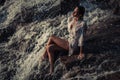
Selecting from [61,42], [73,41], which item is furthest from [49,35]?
[73,41]

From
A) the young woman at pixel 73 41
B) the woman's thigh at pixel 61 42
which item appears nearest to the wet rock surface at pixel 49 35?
the young woman at pixel 73 41

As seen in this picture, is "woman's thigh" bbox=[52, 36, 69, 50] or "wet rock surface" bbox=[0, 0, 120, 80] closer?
"wet rock surface" bbox=[0, 0, 120, 80]

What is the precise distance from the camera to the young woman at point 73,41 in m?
9.81

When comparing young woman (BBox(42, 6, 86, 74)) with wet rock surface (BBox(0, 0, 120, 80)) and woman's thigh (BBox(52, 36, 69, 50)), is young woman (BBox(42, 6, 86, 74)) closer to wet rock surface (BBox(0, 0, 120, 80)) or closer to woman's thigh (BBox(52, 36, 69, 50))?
woman's thigh (BBox(52, 36, 69, 50))

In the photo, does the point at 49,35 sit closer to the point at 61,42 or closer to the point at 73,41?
the point at 61,42

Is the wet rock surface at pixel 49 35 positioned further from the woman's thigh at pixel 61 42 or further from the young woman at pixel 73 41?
the woman's thigh at pixel 61 42

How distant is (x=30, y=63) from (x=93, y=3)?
7.11 ft

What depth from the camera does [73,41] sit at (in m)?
9.81

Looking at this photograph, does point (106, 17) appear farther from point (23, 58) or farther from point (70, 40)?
point (23, 58)

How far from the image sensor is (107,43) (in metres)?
9.95

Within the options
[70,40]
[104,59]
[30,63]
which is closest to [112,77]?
[104,59]

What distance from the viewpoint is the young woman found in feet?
32.2

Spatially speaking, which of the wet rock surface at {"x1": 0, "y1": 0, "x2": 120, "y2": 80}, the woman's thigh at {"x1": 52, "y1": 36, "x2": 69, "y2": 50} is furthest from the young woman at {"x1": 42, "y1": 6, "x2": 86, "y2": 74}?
the wet rock surface at {"x1": 0, "y1": 0, "x2": 120, "y2": 80}

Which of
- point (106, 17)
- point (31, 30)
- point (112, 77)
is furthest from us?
point (31, 30)
